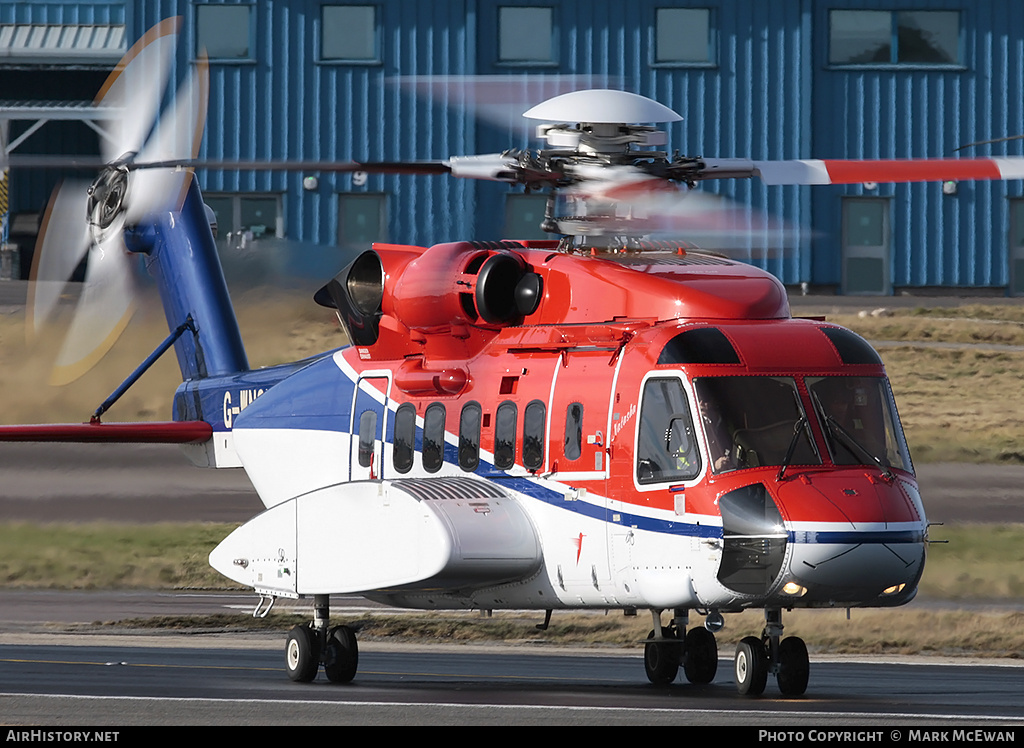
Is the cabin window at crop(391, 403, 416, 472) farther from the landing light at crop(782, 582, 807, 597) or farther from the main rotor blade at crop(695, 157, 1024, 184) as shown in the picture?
the landing light at crop(782, 582, 807, 597)

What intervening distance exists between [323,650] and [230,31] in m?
27.6

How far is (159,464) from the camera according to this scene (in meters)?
29.6

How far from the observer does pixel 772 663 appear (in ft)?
48.6

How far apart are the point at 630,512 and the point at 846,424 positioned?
181cm

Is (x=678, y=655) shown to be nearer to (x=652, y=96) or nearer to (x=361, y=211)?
(x=361, y=211)

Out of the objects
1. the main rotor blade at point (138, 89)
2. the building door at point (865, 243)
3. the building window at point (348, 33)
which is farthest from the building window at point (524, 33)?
the main rotor blade at point (138, 89)

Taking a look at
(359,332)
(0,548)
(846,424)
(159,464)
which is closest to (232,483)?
(159,464)

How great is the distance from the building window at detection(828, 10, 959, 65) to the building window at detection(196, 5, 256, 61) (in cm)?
1333

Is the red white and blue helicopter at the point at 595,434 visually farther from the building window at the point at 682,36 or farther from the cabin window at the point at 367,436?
the building window at the point at 682,36

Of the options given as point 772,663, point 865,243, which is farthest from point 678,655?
point 865,243

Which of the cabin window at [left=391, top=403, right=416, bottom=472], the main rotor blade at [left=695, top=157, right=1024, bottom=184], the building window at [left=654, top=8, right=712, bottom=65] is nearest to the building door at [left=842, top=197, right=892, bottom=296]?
the building window at [left=654, top=8, right=712, bottom=65]

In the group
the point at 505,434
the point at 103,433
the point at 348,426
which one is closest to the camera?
the point at 505,434

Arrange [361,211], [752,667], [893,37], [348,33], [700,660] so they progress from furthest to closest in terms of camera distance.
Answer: [893,37], [348,33], [361,211], [700,660], [752,667]

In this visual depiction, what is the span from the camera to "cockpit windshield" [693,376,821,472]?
45.5 feet
